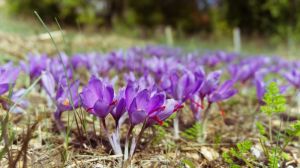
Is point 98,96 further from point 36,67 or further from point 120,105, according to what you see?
point 36,67

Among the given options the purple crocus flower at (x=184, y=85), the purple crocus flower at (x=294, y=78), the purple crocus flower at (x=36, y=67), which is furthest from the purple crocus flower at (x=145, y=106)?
the purple crocus flower at (x=294, y=78)

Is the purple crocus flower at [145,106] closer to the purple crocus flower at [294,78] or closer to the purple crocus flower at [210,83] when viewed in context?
the purple crocus flower at [210,83]

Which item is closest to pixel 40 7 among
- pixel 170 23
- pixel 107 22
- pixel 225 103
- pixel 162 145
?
pixel 107 22

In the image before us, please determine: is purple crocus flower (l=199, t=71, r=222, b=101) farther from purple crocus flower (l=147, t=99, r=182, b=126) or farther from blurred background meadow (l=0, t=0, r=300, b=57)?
blurred background meadow (l=0, t=0, r=300, b=57)

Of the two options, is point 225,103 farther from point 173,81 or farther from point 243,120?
point 173,81

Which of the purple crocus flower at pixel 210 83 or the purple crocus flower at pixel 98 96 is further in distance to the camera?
the purple crocus flower at pixel 210 83

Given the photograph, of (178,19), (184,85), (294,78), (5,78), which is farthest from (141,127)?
(178,19)
